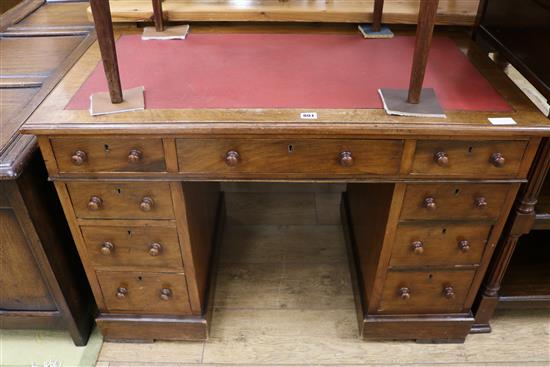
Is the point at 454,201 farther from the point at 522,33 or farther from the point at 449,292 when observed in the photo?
the point at 522,33

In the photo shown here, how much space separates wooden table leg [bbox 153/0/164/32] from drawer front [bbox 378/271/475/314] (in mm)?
1046

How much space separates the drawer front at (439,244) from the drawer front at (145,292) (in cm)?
65

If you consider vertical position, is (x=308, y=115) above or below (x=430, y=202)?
above

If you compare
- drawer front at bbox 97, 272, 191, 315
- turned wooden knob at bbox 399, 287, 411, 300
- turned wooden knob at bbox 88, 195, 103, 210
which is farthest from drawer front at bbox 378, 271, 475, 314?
turned wooden knob at bbox 88, 195, 103, 210

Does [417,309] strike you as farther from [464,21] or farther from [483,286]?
[464,21]

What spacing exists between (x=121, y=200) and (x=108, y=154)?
0.49 ft

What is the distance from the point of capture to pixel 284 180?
1167 millimetres

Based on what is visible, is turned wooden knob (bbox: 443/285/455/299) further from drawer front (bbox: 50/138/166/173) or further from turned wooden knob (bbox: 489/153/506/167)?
drawer front (bbox: 50/138/166/173)

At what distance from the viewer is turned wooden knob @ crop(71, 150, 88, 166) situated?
3.65ft

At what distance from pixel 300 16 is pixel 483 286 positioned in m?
1.04

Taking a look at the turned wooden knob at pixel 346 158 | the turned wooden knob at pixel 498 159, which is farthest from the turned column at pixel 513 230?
the turned wooden knob at pixel 346 158

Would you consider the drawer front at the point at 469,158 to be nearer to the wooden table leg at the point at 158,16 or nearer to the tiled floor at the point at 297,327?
the tiled floor at the point at 297,327

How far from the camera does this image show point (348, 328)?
1.59m

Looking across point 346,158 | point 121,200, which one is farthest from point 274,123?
point 121,200
